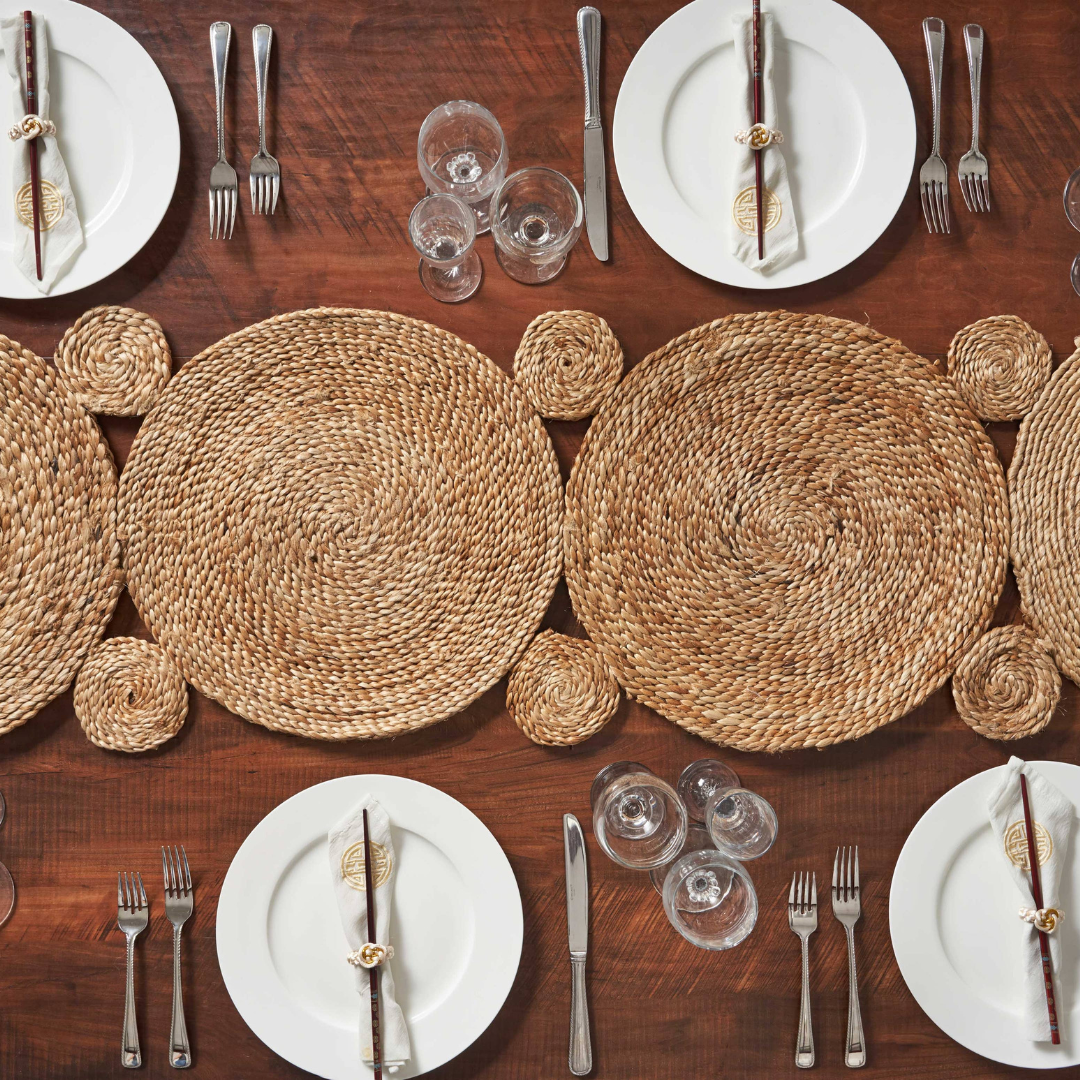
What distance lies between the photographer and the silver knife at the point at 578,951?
98cm

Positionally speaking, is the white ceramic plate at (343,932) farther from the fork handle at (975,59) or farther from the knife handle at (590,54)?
the fork handle at (975,59)

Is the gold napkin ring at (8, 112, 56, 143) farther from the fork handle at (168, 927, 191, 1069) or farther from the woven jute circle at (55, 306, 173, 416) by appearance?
the fork handle at (168, 927, 191, 1069)

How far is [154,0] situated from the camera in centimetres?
98

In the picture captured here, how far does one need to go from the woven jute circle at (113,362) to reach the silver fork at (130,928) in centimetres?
53

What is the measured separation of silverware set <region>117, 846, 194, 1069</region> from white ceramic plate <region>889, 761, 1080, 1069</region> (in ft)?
2.63

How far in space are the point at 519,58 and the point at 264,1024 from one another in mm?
1118

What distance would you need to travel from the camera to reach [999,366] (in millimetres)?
997

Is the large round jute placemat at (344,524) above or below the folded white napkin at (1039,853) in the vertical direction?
above

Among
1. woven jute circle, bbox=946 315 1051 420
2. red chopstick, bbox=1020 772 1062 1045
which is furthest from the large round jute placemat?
red chopstick, bbox=1020 772 1062 1045

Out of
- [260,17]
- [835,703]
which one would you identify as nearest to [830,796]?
[835,703]

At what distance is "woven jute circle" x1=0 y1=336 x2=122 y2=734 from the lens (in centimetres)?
96

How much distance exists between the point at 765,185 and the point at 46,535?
889 millimetres

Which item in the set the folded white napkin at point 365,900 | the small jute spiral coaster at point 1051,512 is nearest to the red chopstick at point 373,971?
the folded white napkin at point 365,900

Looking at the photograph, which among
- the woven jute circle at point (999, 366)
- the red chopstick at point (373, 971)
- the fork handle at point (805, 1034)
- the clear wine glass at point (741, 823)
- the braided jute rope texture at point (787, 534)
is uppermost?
the woven jute circle at point (999, 366)
